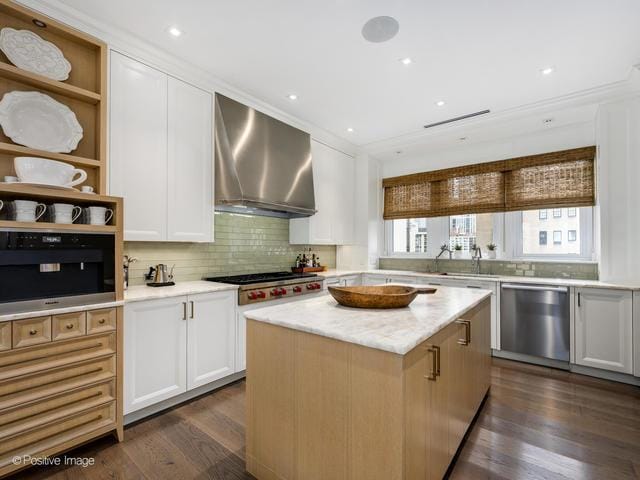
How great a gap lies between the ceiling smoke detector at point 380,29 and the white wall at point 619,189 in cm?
253

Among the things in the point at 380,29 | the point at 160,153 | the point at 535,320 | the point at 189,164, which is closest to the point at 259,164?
the point at 189,164

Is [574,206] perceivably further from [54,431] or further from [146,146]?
[54,431]

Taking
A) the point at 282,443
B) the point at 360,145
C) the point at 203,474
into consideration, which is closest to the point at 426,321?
the point at 282,443

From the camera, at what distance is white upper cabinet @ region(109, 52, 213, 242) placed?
95.1 inches

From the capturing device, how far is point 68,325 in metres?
1.85

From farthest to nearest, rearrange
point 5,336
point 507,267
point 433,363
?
point 507,267 < point 5,336 < point 433,363

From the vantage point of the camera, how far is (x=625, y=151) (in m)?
3.15

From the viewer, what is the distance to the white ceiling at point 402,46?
2.13 metres

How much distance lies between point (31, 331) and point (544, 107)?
4710 millimetres

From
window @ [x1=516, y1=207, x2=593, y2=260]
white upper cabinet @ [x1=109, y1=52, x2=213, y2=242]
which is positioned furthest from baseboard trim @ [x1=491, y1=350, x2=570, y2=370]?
white upper cabinet @ [x1=109, y1=52, x2=213, y2=242]

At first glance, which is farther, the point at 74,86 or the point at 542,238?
the point at 542,238

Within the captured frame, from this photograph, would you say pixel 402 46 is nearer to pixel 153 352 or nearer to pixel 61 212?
pixel 61 212

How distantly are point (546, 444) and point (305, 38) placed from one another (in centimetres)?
326

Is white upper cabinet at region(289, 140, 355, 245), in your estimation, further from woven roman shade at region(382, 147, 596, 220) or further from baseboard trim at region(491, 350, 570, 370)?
baseboard trim at region(491, 350, 570, 370)
